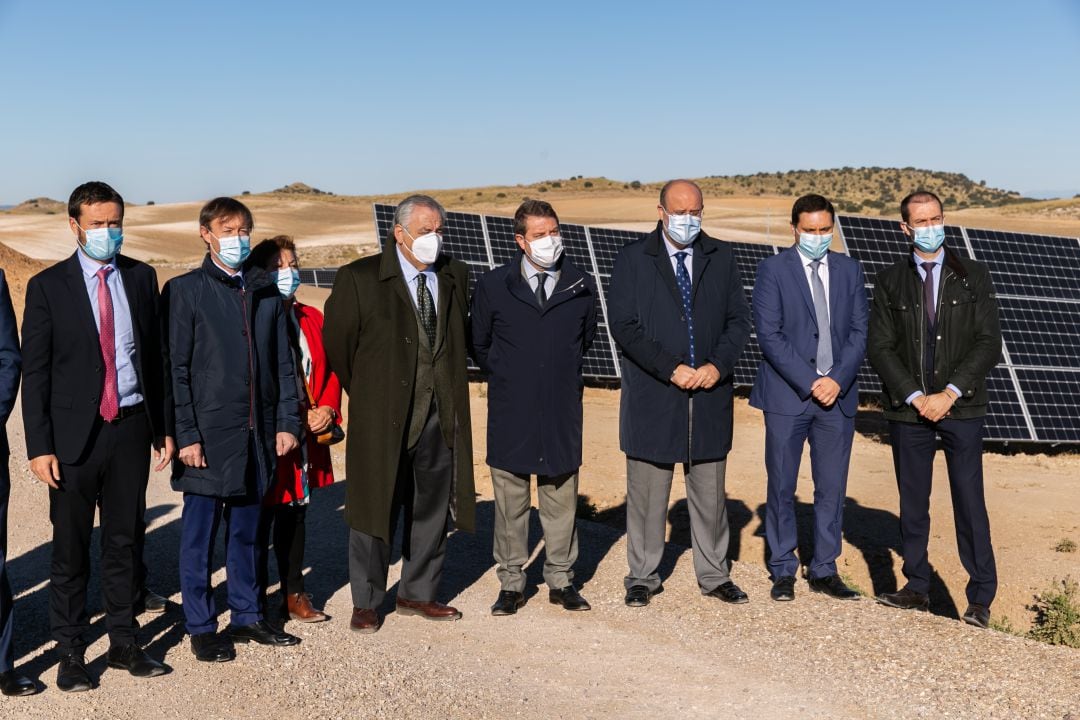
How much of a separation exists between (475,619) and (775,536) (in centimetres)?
193

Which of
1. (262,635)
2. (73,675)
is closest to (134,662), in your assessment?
(73,675)

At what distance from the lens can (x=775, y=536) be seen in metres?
7.42

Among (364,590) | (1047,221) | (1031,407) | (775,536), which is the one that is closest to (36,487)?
(364,590)

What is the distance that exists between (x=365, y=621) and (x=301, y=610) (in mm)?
423

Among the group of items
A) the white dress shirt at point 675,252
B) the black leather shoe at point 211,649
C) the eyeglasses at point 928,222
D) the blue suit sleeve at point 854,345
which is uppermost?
the eyeglasses at point 928,222

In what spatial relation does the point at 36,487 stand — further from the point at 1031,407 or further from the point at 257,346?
the point at 1031,407

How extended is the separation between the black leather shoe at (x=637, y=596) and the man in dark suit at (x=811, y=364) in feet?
2.58

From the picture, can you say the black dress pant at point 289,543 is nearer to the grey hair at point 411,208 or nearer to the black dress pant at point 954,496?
the grey hair at point 411,208

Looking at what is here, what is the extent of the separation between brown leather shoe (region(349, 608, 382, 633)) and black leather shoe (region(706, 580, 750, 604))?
2067 mm

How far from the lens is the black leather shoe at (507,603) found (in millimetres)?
7074

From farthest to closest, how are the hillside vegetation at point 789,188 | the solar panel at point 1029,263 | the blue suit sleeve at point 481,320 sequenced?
1. the hillside vegetation at point 789,188
2. the solar panel at point 1029,263
3. the blue suit sleeve at point 481,320

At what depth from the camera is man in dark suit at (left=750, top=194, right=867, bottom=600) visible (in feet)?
23.7

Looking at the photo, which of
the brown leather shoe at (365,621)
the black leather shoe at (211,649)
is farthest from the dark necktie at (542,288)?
the black leather shoe at (211,649)

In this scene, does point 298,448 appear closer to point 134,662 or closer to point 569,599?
point 134,662
